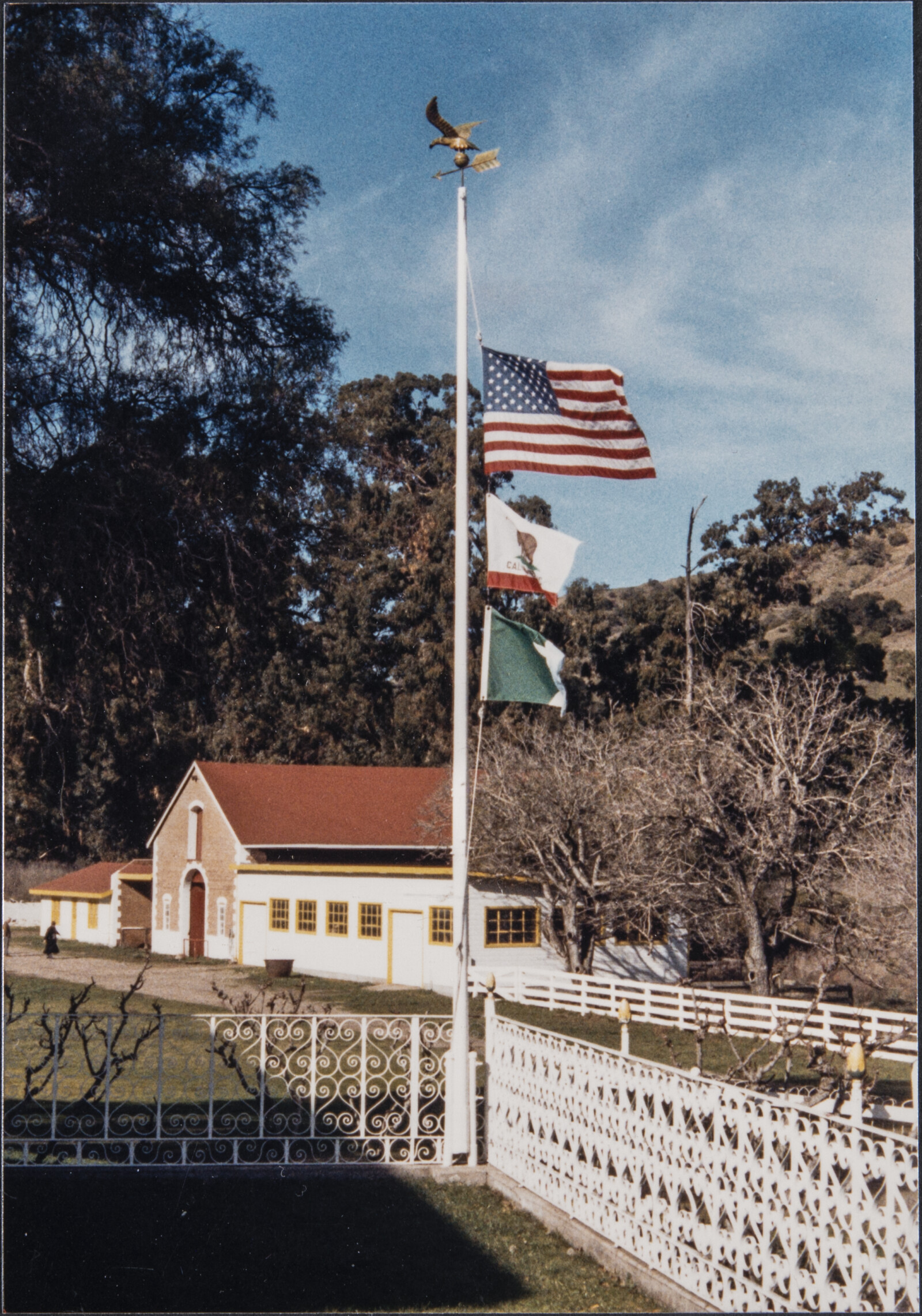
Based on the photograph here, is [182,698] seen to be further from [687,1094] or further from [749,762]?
[749,762]

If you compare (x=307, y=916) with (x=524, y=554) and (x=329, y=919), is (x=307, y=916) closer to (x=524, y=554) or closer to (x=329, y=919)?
(x=329, y=919)

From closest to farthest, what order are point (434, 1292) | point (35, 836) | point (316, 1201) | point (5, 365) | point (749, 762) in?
point (434, 1292) → point (316, 1201) → point (5, 365) → point (749, 762) → point (35, 836)

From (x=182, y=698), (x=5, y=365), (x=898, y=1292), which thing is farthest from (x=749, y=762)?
(x=898, y=1292)

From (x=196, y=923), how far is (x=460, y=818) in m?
26.8

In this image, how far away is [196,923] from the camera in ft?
110

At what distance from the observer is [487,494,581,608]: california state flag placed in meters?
8.48

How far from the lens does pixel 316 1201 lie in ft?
25.4

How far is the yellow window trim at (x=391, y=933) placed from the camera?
26.5m

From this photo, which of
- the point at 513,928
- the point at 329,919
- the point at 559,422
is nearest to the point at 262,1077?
the point at 559,422

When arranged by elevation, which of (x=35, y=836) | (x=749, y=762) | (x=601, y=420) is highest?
(x=601, y=420)

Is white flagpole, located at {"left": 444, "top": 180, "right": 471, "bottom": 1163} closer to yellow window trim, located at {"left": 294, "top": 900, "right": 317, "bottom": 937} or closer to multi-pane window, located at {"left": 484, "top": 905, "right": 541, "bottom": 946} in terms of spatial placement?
multi-pane window, located at {"left": 484, "top": 905, "right": 541, "bottom": 946}

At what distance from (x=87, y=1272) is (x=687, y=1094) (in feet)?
10.7

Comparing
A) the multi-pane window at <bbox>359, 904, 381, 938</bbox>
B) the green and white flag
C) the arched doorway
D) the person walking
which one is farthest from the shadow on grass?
the arched doorway

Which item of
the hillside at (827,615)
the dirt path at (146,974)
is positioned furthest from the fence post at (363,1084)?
the hillside at (827,615)
